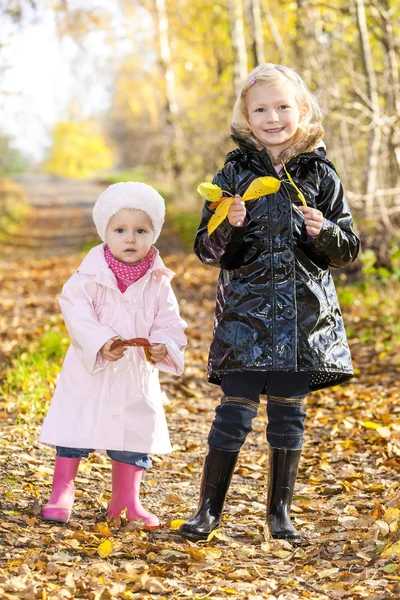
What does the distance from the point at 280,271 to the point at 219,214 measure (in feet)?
1.20

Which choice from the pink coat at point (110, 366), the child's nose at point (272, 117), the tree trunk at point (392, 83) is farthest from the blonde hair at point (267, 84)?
the tree trunk at point (392, 83)

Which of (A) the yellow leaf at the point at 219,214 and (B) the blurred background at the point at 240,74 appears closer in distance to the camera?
(A) the yellow leaf at the point at 219,214

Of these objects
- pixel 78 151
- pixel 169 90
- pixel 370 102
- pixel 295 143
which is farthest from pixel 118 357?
pixel 78 151

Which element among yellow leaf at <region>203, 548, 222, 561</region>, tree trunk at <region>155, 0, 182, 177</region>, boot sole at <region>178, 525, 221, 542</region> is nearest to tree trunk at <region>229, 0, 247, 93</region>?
tree trunk at <region>155, 0, 182, 177</region>

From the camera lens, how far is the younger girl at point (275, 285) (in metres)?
3.35

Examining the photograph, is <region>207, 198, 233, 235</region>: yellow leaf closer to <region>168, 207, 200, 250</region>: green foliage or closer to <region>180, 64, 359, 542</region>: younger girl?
<region>180, 64, 359, 542</region>: younger girl

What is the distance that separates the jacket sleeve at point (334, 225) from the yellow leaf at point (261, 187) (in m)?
0.29

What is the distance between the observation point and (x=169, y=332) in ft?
11.8

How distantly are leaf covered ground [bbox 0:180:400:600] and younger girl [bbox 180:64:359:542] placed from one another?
241 millimetres

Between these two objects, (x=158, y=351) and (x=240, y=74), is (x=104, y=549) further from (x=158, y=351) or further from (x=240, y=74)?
(x=240, y=74)

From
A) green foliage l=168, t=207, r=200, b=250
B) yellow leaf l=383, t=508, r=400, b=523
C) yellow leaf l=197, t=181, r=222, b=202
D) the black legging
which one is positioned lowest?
yellow leaf l=383, t=508, r=400, b=523

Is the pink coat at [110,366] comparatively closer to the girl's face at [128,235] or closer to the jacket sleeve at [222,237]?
the girl's face at [128,235]

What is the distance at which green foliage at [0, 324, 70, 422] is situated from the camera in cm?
530

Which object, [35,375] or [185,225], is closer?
[35,375]
